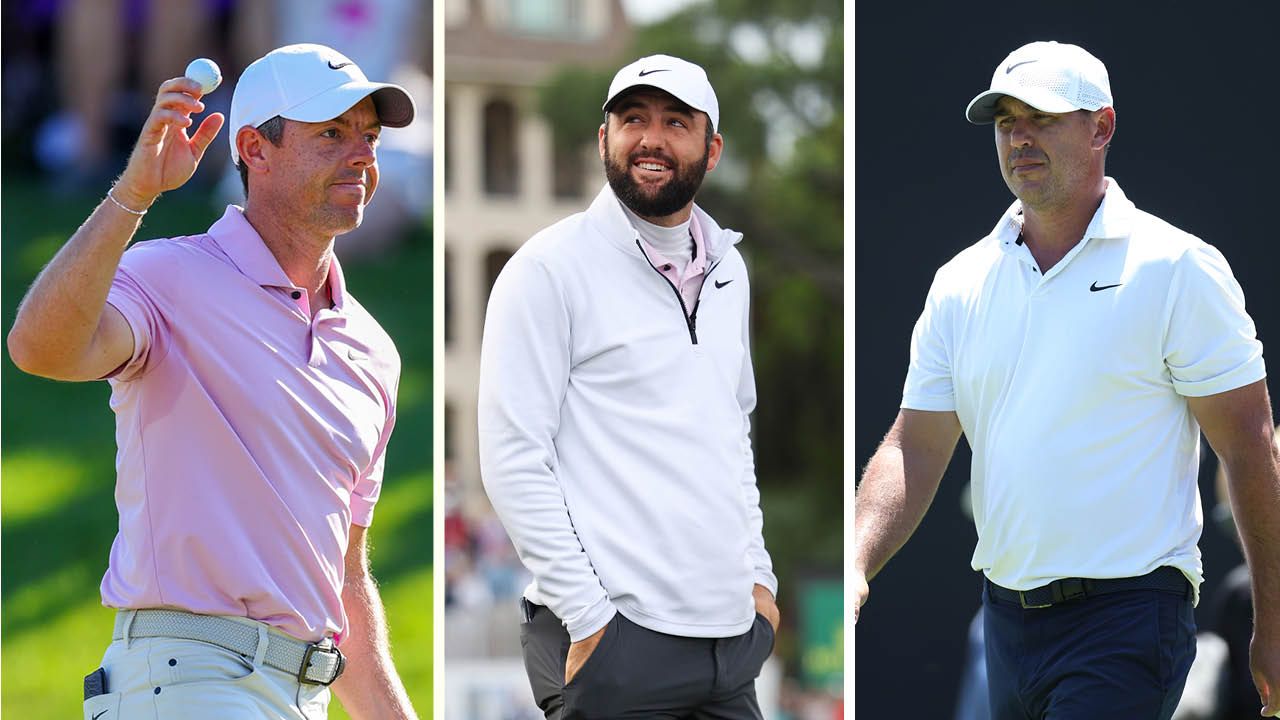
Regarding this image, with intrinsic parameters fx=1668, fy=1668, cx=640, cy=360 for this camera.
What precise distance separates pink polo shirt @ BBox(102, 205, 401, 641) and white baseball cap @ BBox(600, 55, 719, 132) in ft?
2.47

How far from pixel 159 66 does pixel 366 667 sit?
123 inches

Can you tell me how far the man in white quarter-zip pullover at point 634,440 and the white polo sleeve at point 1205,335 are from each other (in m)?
0.87

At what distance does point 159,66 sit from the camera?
545 centimetres

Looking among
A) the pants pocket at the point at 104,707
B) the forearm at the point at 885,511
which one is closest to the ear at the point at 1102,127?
the forearm at the point at 885,511

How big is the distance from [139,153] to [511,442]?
0.84 m

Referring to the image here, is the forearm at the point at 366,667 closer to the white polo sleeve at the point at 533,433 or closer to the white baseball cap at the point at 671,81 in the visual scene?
the white polo sleeve at the point at 533,433

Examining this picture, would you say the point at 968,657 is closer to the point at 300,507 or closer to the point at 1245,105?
the point at 1245,105

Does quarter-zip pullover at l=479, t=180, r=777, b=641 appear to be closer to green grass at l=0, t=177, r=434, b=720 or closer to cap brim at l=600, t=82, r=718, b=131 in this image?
cap brim at l=600, t=82, r=718, b=131

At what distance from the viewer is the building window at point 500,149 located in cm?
672

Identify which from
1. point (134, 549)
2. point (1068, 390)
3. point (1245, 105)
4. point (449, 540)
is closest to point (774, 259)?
point (449, 540)

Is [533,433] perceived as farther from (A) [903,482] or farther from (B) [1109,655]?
(B) [1109,655]

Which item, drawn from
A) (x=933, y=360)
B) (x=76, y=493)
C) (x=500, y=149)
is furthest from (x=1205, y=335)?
(x=500, y=149)

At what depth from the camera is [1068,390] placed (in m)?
3.32

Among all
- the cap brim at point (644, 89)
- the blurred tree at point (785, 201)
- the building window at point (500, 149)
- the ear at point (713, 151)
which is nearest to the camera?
the cap brim at point (644, 89)
